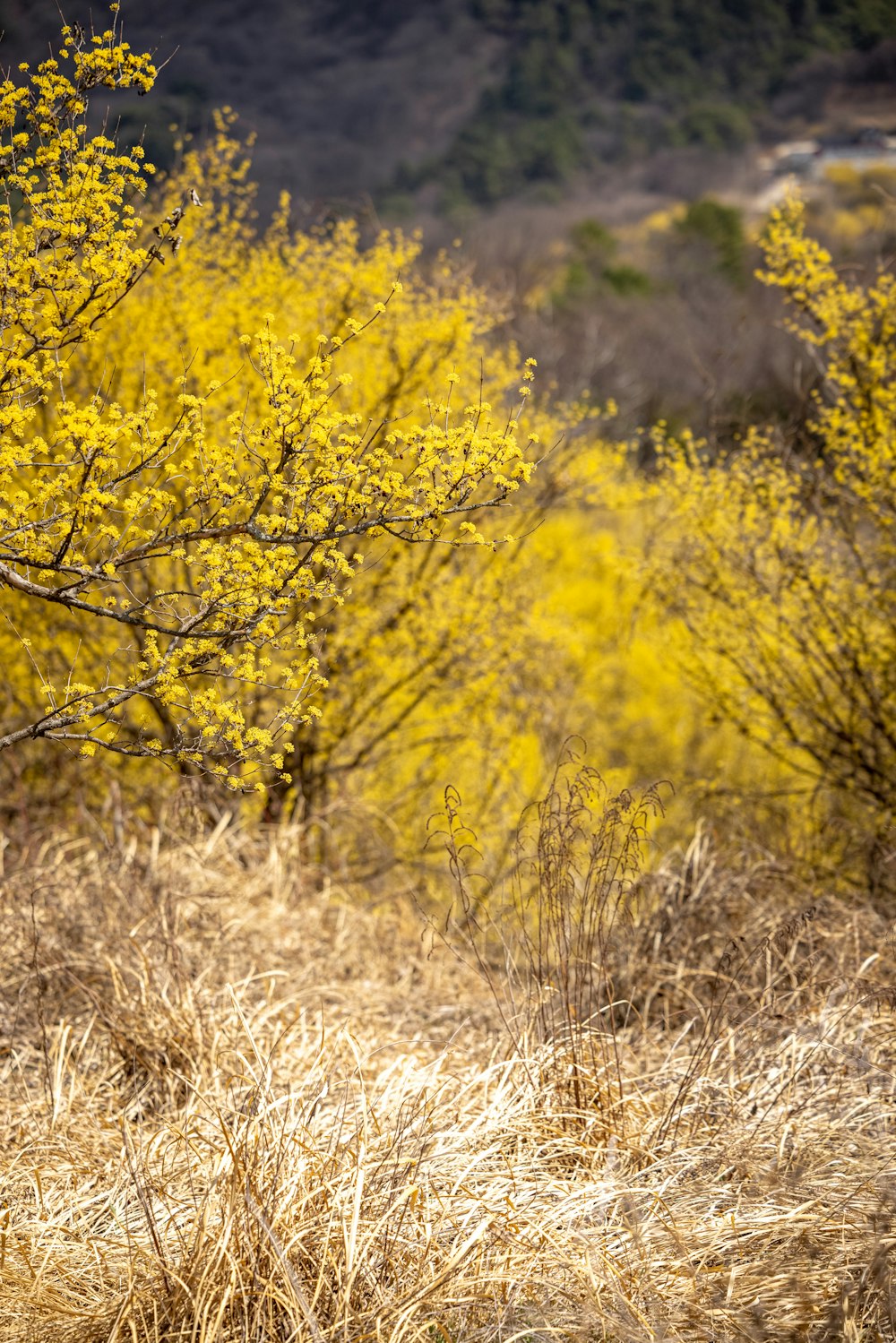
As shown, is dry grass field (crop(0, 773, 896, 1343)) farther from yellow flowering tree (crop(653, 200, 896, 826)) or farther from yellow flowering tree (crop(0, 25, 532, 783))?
yellow flowering tree (crop(653, 200, 896, 826))

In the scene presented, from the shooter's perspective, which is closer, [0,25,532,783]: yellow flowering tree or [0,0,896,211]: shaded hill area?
[0,25,532,783]: yellow flowering tree

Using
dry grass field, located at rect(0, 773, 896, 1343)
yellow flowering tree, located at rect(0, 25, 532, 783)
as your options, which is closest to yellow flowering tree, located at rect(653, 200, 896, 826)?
dry grass field, located at rect(0, 773, 896, 1343)

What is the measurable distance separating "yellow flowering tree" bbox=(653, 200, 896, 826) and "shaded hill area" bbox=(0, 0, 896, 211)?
4.40 m

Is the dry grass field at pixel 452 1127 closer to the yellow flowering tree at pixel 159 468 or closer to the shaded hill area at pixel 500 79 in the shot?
the yellow flowering tree at pixel 159 468

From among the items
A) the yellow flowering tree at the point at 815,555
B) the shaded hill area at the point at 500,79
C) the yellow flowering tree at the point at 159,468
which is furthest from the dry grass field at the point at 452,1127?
the shaded hill area at the point at 500,79

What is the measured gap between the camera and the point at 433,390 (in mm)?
8039

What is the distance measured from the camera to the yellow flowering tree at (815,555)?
261 inches

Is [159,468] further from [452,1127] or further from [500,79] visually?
[500,79]

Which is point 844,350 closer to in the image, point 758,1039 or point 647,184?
point 758,1039

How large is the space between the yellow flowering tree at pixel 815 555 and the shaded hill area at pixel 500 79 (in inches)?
173

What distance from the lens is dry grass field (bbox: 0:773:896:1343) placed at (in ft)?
7.89

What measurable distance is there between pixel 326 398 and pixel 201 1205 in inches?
81.8

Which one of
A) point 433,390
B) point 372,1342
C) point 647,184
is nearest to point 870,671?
point 433,390

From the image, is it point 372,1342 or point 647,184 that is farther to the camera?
point 647,184
